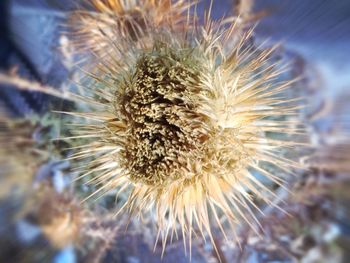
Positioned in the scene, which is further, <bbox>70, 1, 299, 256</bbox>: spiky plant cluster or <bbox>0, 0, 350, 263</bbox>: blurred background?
<bbox>0, 0, 350, 263</bbox>: blurred background

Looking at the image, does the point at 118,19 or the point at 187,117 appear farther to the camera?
the point at 118,19

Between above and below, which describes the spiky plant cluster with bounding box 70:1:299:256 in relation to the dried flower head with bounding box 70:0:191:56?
below

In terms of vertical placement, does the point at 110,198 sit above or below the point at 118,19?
below

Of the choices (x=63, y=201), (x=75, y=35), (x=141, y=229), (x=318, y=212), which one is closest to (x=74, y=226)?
(x=63, y=201)

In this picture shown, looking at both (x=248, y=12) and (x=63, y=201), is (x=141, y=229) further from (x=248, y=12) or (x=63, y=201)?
(x=248, y=12)
